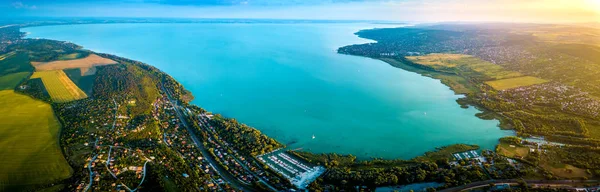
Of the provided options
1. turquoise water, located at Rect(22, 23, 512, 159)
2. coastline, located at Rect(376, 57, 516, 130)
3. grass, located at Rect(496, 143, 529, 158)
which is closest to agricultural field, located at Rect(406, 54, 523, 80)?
coastline, located at Rect(376, 57, 516, 130)

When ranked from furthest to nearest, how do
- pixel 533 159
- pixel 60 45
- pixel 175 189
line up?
pixel 60 45, pixel 533 159, pixel 175 189

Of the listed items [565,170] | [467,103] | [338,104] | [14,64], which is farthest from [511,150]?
[14,64]

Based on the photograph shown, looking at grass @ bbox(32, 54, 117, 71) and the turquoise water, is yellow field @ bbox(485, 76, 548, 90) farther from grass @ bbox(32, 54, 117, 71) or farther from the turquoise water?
grass @ bbox(32, 54, 117, 71)

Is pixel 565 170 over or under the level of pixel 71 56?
under

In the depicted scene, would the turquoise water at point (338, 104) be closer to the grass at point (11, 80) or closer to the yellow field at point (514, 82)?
the yellow field at point (514, 82)

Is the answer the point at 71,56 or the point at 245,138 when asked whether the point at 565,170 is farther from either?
the point at 71,56

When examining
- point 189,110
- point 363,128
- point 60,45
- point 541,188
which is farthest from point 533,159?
point 60,45

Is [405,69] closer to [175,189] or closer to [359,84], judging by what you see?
[359,84]
